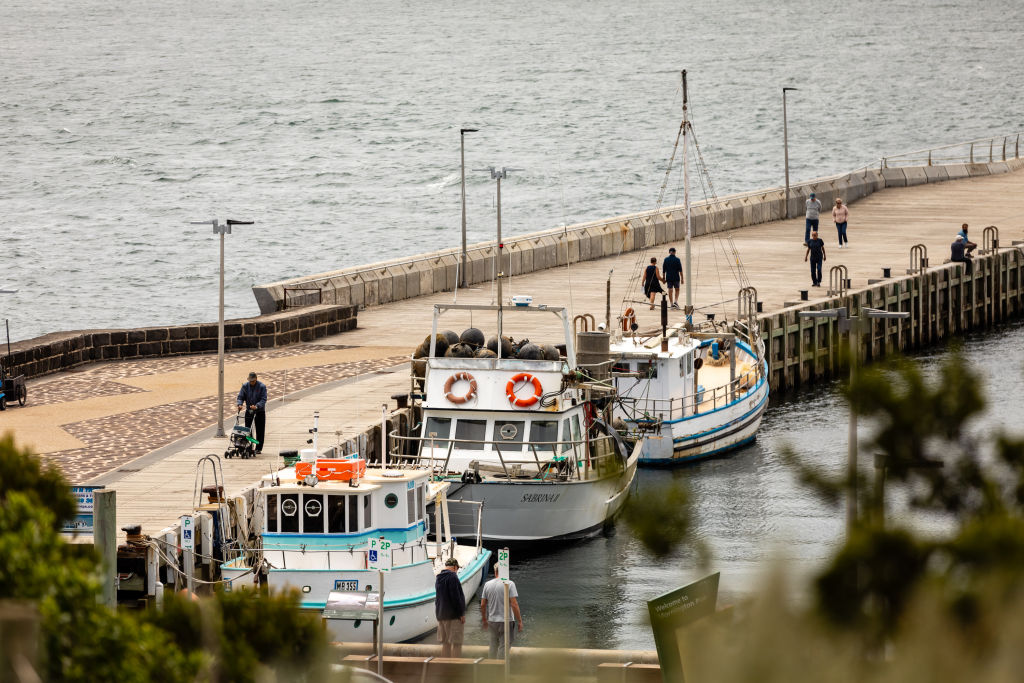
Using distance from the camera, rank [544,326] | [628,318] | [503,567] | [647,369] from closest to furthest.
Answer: [503,567], [647,369], [628,318], [544,326]

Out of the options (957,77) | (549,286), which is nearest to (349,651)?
(549,286)

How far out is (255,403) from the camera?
3262 centimetres

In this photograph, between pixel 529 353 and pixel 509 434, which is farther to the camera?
pixel 529 353

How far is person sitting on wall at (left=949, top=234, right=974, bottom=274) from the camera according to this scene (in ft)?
191

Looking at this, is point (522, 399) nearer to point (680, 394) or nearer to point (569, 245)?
point (680, 394)

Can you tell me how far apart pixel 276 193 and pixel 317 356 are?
78.5 meters

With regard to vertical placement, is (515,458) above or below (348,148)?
below

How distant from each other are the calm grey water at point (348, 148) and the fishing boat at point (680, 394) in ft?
122

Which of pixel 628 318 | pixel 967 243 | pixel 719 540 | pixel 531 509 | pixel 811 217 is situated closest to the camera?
pixel 531 509

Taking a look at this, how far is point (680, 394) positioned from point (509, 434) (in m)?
8.67

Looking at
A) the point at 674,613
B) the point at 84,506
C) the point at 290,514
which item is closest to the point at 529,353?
the point at 290,514

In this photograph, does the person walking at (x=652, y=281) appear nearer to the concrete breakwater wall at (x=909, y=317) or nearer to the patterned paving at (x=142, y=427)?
the concrete breakwater wall at (x=909, y=317)

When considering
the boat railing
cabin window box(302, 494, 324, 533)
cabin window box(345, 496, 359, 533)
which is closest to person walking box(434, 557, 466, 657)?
cabin window box(345, 496, 359, 533)

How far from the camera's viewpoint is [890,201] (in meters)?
75.1
